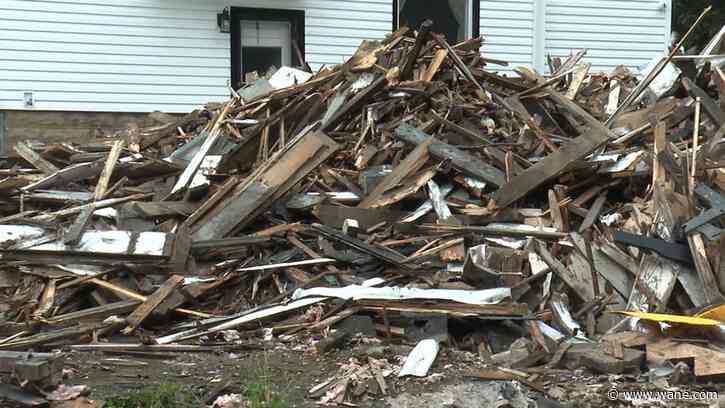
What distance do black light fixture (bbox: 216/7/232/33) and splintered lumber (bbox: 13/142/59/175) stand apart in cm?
526

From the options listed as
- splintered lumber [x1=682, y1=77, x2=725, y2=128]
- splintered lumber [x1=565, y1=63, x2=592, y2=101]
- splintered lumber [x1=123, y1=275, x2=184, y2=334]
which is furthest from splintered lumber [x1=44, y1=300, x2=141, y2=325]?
splintered lumber [x1=682, y1=77, x2=725, y2=128]

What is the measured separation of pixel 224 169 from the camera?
24.1 ft

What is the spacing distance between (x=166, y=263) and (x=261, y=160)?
181 centimetres

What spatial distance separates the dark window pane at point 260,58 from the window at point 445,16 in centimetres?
239

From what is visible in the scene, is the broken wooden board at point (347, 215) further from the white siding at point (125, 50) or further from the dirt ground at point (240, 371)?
the white siding at point (125, 50)

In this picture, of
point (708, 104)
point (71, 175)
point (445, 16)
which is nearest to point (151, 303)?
point (71, 175)

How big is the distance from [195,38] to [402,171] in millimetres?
7475

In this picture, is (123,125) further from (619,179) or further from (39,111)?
(619,179)

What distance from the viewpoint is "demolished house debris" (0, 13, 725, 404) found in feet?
16.9

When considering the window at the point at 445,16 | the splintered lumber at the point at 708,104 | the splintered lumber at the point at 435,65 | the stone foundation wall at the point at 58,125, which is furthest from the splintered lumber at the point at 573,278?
the window at the point at 445,16

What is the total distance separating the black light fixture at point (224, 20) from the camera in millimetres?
12859

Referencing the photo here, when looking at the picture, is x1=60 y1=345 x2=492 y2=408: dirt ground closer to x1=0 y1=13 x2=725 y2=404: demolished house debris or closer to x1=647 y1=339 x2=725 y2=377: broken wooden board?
x1=0 y1=13 x2=725 y2=404: demolished house debris

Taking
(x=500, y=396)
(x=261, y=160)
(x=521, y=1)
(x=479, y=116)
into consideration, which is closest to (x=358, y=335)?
(x=500, y=396)

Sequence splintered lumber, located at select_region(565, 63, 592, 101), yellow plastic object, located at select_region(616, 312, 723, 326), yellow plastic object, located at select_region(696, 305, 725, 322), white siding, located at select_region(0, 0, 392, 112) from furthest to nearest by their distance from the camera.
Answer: white siding, located at select_region(0, 0, 392, 112), splintered lumber, located at select_region(565, 63, 592, 101), yellow plastic object, located at select_region(696, 305, 725, 322), yellow plastic object, located at select_region(616, 312, 723, 326)
